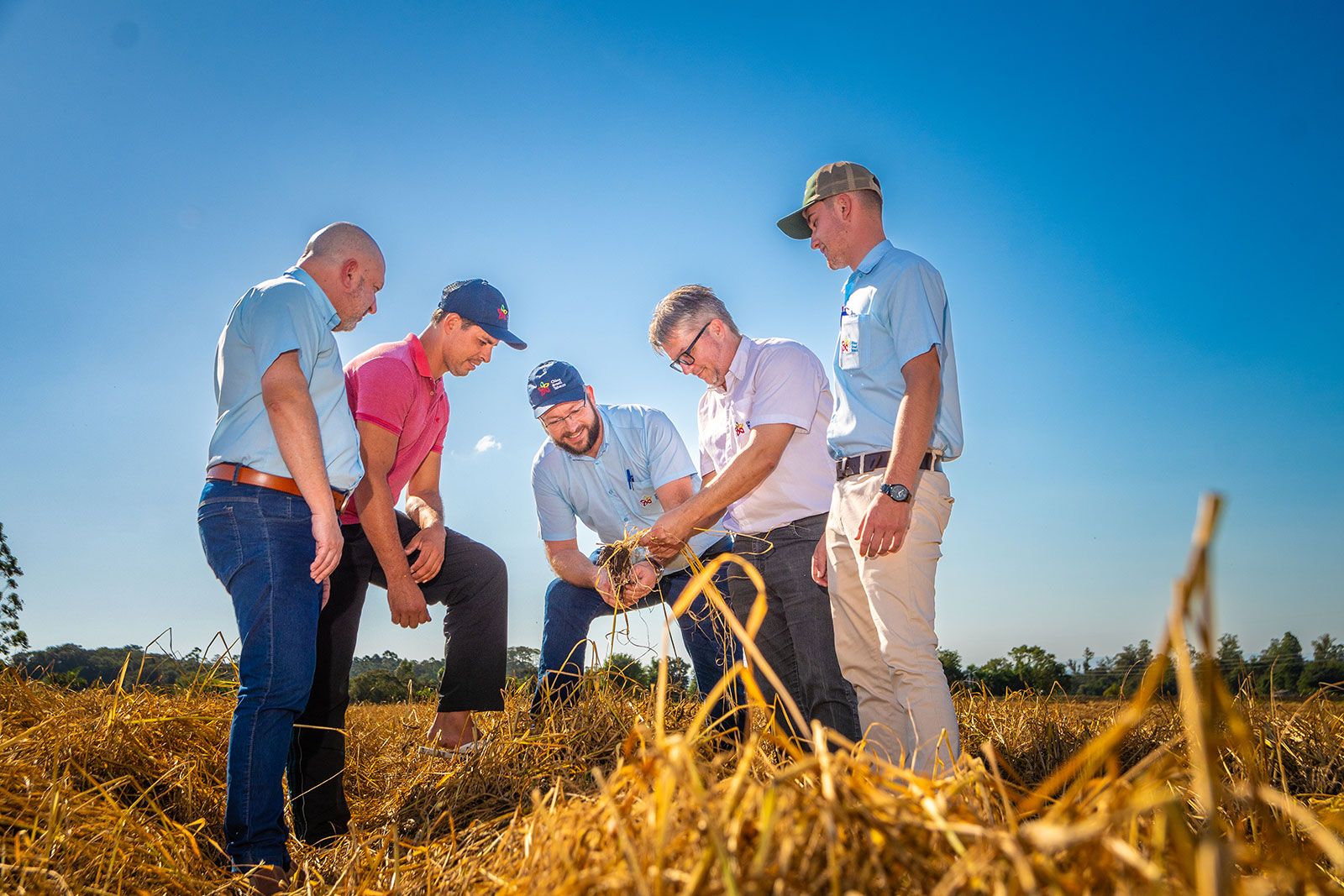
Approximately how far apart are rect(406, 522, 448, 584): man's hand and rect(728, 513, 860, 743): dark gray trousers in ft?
4.12

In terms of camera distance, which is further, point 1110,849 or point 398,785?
point 398,785

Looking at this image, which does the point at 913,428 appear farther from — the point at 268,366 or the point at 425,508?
the point at 425,508

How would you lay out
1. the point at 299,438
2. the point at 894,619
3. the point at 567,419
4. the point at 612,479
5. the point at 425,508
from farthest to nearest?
the point at 612,479 < the point at 567,419 < the point at 425,508 < the point at 894,619 < the point at 299,438

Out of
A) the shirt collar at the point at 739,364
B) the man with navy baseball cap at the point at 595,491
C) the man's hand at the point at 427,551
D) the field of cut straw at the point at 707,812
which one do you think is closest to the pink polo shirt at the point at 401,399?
the man's hand at the point at 427,551

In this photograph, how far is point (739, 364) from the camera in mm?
3809

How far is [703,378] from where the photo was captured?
3.93 meters

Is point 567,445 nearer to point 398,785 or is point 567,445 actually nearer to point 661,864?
point 398,785

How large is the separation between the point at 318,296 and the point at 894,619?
2.17m

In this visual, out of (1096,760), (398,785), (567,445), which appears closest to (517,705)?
(398,785)

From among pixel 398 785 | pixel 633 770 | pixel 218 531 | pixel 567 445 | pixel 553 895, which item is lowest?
pixel 398 785

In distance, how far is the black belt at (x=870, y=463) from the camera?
9.42 feet

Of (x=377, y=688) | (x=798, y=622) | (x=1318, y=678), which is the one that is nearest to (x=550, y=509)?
(x=798, y=622)

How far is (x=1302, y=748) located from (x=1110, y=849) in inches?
143

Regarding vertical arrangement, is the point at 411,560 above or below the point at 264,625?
above
